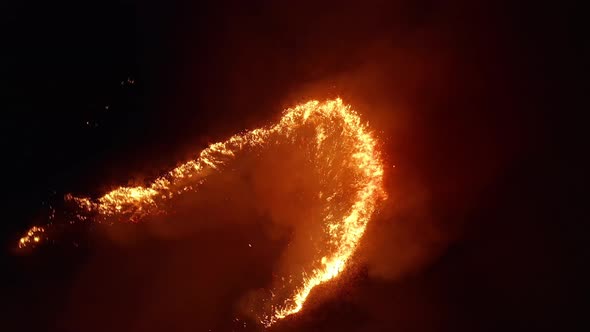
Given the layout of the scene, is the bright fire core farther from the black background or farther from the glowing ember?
the glowing ember

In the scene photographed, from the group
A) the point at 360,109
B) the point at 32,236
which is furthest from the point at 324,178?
the point at 32,236

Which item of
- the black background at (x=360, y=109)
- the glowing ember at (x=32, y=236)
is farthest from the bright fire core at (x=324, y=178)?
the glowing ember at (x=32, y=236)

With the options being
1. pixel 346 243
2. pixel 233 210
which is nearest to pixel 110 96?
pixel 233 210

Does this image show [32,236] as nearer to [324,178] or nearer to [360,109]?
[324,178]

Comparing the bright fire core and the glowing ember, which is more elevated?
the glowing ember

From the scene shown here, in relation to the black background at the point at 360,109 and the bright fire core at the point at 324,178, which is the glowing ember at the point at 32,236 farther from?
the bright fire core at the point at 324,178

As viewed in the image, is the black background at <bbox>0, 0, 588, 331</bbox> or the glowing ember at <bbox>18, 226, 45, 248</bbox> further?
the glowing ember at <bbox>18, 226, 45, 248</bbox>

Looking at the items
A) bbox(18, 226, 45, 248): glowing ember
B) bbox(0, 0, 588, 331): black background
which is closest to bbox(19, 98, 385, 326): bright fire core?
bbox(0, 0, 588, 331): black background
